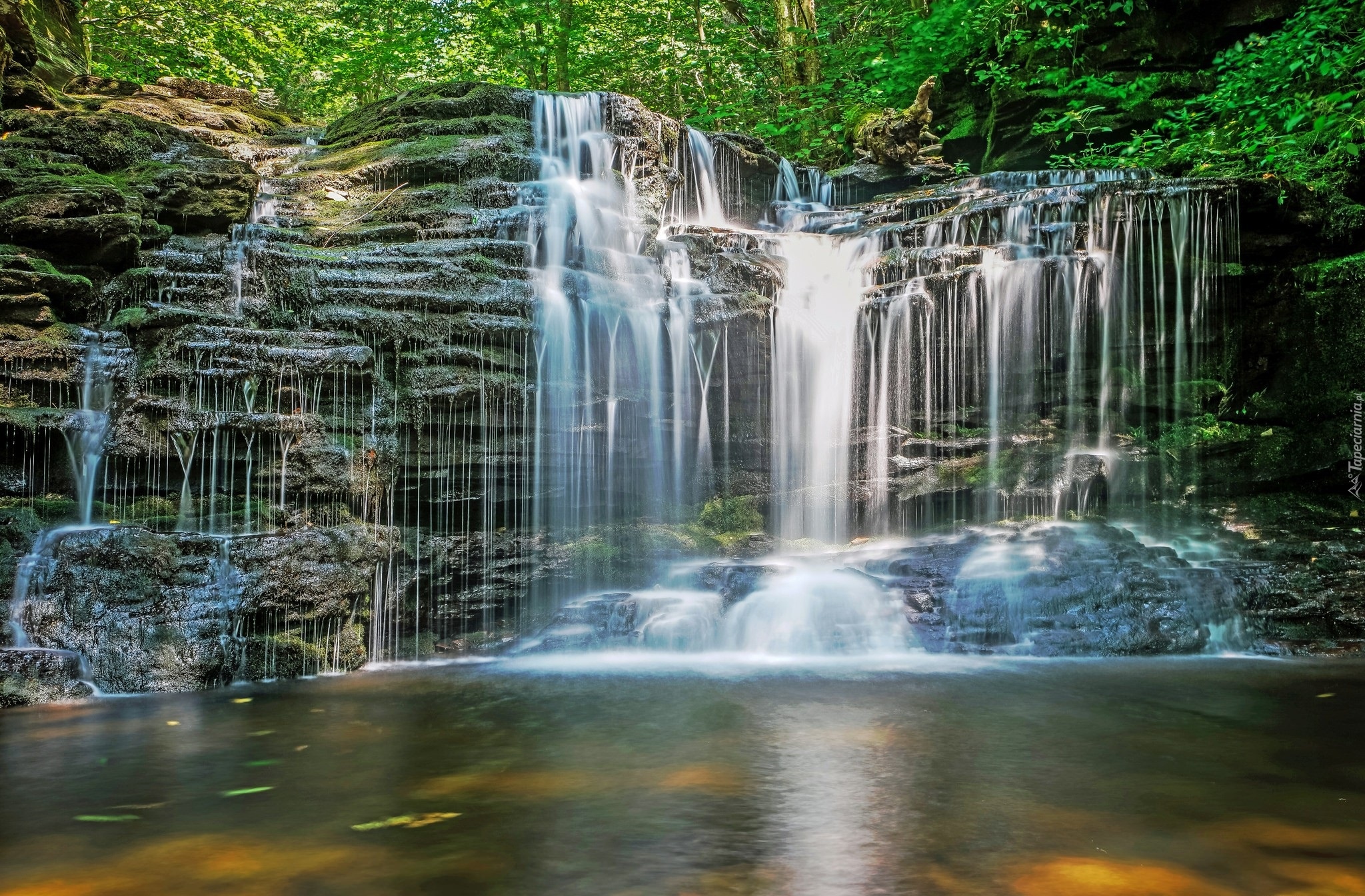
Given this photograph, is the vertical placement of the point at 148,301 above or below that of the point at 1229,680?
above

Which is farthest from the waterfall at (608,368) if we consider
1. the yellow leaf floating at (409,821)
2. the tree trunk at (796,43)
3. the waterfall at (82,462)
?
the tree trunk at (796,43)

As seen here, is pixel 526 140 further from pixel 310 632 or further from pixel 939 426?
pixel 310 632

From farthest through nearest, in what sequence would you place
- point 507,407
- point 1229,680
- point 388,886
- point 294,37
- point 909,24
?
point 294,37 < point 909,24 < point 507,407 < point 1229,680 < point 388,886

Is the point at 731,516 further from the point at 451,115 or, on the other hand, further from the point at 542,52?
the point at 542,52

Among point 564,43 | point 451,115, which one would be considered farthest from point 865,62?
point 451,115

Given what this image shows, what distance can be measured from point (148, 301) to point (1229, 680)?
10.1 meters

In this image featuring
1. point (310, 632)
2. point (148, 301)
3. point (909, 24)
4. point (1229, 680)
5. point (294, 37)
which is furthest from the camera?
point (294, 37)

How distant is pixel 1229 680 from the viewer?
6.97 metres

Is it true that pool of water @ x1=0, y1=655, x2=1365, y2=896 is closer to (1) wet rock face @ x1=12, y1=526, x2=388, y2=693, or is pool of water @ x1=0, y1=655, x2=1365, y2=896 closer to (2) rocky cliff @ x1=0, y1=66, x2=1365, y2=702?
(1) wet rock face @ x1=12, y1=526, x2=388, y2=693

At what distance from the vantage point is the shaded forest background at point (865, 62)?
11773 millimetres

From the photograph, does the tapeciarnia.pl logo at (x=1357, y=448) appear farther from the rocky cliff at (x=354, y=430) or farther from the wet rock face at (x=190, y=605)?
the wet rock face at (x=190, y=605)

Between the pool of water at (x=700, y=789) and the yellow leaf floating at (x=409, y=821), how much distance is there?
0.02 metres

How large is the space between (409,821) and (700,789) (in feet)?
4.52

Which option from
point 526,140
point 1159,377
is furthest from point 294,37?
point 1159,377
